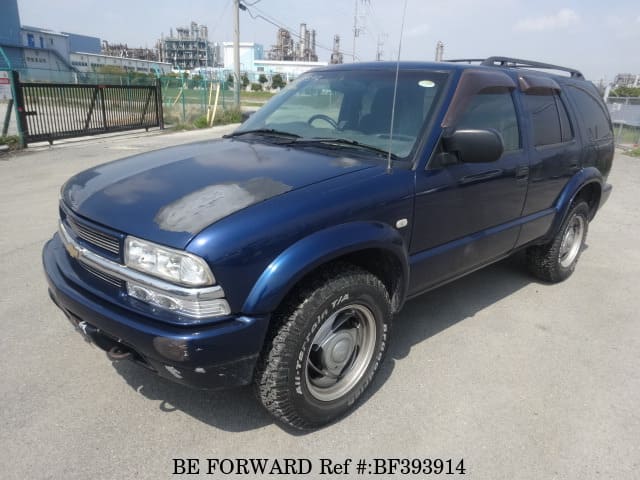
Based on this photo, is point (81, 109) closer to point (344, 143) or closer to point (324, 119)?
point (324, 119)

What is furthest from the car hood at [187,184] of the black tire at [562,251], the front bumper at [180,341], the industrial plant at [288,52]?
the industrial plant at [288,52]

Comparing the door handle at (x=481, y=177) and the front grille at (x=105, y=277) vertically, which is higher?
the door handle at (x=481, y=177)

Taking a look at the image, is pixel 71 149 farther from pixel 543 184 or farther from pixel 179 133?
pixel 543 184

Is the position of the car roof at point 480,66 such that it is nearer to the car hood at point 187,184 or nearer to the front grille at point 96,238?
the car hood at point 187,184

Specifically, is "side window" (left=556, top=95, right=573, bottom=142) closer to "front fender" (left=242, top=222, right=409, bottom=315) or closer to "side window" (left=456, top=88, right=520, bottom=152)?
"side window" (left=456, top=88, right=520, bottom=152)

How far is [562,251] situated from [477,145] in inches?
97.9

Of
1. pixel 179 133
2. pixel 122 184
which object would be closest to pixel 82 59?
pixel 179 133

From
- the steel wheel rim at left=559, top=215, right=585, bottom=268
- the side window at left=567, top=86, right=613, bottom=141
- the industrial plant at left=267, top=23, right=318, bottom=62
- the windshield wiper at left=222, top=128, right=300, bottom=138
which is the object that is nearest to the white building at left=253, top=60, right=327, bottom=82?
the industrial plant at left=267, top=23, right=318, bottom=62

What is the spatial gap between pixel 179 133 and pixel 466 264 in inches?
553

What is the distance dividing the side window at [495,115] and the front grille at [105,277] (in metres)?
2.20

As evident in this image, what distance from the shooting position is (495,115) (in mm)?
3475

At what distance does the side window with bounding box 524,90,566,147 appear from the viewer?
381 centimetres

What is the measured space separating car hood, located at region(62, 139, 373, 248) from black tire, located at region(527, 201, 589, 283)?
258 centimetres

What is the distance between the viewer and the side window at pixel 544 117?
12.5 feet
